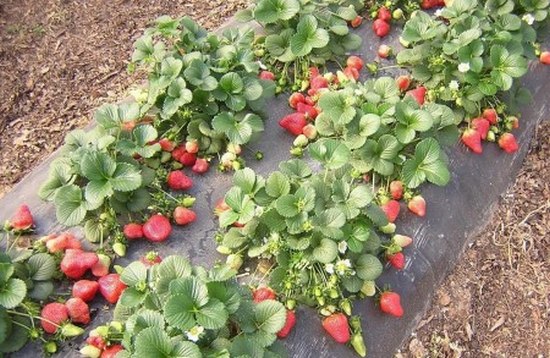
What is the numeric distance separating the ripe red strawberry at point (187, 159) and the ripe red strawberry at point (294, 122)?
1.41ft

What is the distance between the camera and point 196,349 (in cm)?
190

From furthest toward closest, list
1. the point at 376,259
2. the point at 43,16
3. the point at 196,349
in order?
the point at 43,16 → the point at 376,259 → the point at 196,349

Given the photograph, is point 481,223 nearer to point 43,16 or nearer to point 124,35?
point 124,35

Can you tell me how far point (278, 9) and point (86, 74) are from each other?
1.20m

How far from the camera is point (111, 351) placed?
6.93 ft

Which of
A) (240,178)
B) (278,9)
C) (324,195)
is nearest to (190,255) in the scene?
(240,178)

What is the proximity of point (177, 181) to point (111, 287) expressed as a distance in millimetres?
537

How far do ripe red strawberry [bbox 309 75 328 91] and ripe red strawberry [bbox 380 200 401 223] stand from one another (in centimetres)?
66

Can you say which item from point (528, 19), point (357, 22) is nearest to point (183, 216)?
point (357, 22)

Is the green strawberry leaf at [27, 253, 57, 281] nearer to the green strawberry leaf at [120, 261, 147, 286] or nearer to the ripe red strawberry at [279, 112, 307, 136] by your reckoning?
the green strawberry leaf at [120, 261, 147, 286]

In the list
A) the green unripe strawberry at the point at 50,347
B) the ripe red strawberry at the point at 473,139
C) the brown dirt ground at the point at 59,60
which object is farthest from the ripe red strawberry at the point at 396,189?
the brown dirt ground at the point at 59,60

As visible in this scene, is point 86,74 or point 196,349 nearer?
point 196,349

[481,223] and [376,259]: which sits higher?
[376,259]

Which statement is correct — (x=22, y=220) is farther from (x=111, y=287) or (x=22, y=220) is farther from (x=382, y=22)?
(x=382, y=22)
